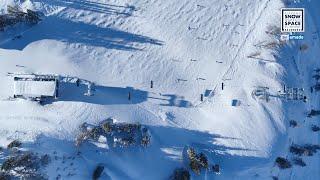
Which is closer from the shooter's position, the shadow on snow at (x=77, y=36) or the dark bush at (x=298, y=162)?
the shadow on snow at (x=77, y=36)

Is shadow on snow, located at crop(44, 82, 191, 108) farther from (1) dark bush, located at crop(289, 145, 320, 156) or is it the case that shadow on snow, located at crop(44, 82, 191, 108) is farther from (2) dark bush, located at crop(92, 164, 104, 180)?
(1) dark bush, located at crop(289, 145, 320, 156)

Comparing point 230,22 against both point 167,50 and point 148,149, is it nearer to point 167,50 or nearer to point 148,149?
point 167,50

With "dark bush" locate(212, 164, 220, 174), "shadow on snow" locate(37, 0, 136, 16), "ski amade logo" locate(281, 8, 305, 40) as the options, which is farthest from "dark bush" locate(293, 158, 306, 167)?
"shadow on snow" locate(37, 0, 136, 16)

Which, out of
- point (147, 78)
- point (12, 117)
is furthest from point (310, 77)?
point (12, 117)

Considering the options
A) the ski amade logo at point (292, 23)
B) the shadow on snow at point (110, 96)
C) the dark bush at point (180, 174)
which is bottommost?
the dark bush at point (180, 174)

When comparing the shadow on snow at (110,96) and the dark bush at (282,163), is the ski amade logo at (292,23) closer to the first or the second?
the dark bush at (282,163)

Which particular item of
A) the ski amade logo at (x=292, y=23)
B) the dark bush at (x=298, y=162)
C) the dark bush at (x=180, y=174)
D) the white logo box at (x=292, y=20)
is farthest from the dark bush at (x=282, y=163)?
the white logo box at (x=292, y=20)

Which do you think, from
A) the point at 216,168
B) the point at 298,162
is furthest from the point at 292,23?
the point at 216,168
